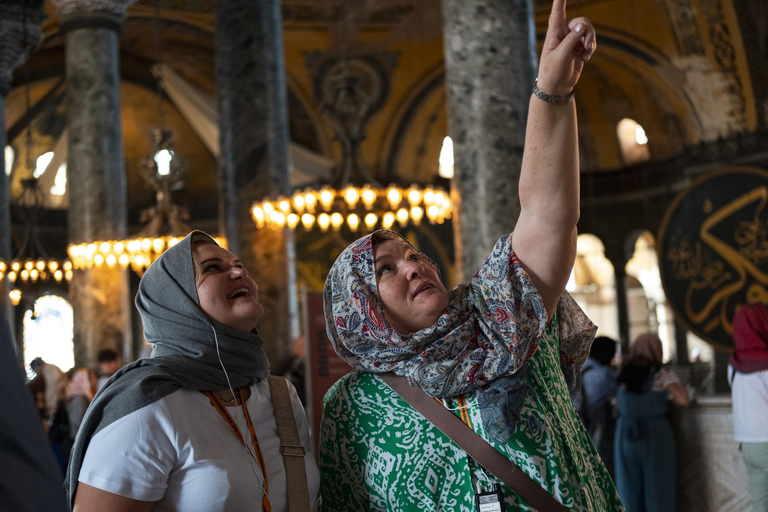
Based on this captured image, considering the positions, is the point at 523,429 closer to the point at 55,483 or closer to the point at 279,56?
the point at 55,483

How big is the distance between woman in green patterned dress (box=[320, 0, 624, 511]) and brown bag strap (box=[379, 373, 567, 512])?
0.02 metres

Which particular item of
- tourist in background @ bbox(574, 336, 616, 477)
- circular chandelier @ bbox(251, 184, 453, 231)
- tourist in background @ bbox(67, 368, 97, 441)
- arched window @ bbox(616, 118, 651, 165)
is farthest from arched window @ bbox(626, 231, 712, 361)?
tourist in background @ bbox(67, 368, 97, 441)

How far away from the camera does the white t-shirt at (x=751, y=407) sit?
13.4 ft

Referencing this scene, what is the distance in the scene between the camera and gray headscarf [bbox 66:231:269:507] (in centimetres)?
168

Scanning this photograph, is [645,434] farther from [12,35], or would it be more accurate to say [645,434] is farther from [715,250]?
[12,35]

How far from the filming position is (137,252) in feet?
30.7

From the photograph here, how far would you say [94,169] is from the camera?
388 inches

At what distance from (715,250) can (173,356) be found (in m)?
8.28

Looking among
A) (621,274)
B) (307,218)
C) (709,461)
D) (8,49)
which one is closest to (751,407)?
(709,461)

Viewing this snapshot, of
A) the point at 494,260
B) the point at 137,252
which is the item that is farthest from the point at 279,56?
the point at 494,260

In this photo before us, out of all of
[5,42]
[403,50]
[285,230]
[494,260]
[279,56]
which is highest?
[403,50]

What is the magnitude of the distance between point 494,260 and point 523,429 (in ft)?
1.12

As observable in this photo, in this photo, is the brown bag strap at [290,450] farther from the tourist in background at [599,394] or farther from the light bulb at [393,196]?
the light bulb at [393,196]

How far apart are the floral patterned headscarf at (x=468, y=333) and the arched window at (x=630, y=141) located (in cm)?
1457
